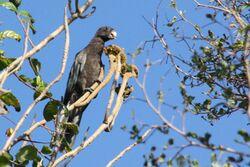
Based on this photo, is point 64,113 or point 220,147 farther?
point 64,113

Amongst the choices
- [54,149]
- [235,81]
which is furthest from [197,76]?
[54,149]

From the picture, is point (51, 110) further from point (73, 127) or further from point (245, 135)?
point (245, 135)

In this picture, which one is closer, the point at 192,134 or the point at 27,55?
the point at 192,134

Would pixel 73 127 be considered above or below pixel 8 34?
below

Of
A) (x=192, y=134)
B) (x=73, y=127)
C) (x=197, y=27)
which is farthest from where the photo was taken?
(x=197, y=27)

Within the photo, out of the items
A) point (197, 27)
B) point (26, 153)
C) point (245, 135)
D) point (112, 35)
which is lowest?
point (112, 35)

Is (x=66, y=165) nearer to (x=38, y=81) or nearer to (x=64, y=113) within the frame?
(x=64, y=113)

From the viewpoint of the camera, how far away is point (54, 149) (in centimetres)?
305

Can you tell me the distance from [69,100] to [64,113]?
10.7 ft

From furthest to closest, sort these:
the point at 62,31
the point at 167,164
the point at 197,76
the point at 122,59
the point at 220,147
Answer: the point at 197,76
the point at 122,59
the point at 62,31
the point at 167,164
the point at 220,147

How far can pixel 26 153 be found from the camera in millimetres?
3068

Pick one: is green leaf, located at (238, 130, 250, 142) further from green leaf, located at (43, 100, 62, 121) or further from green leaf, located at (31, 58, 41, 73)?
green leaf, located at (31, 58, 41, 73)

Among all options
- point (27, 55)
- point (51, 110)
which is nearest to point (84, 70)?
point (51, 110)

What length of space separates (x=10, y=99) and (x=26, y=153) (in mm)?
313
